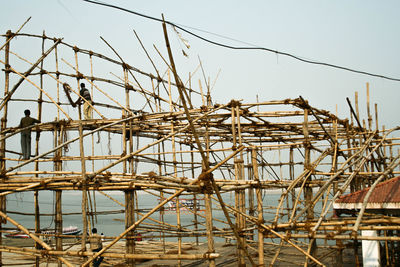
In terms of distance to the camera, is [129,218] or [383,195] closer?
[383,195]

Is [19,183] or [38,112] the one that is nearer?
[19,183]

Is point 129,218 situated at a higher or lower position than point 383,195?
lower

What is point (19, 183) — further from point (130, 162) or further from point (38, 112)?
point (38, 112)

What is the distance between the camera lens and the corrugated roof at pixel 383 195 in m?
6.91

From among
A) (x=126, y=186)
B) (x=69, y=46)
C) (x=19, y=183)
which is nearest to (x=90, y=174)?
(x=126, y=186)

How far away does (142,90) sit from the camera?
14.2 metres

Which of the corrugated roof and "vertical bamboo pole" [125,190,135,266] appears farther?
"vertical bamboo pole" [125,190,135,266]

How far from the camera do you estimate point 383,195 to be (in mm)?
7156

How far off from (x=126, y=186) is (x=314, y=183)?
5245mm

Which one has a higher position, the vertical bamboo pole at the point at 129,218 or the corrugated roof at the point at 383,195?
the corrugated roof at the point at 383,195

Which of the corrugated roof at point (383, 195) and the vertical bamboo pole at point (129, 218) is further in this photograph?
the vertical bamboo pole at point (129, 218)

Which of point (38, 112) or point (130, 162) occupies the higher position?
point (38, 112)

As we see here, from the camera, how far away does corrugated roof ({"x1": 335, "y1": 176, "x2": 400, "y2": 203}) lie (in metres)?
6.91

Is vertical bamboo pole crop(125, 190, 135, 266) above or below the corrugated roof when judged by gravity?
below
